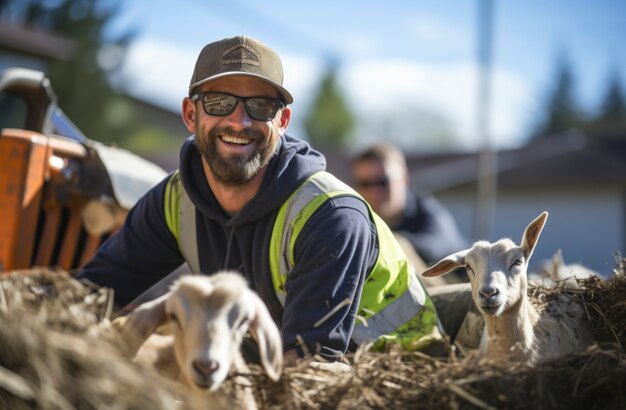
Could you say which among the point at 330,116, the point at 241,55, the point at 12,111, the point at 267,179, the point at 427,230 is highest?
the point at 330,116

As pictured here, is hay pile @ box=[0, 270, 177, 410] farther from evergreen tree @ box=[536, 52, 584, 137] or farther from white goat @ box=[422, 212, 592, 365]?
evergreen tree @ box=[536, 52, 584, 137]

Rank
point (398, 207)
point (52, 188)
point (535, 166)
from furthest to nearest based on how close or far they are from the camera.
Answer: point (535, 166) < point (398, 207) < point (52, 188)

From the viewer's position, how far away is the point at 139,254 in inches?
201

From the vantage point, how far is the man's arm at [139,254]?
198 inches

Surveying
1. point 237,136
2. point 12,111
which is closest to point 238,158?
point 237,136

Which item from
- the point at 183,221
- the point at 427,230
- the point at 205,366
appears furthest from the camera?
the point at 427,230

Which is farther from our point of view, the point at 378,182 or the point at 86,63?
the point at 86,63

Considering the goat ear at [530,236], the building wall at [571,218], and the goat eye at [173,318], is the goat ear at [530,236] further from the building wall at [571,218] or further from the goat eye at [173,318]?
the building wall at [571,218]

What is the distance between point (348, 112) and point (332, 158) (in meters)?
29.0

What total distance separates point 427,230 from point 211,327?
22.7ft

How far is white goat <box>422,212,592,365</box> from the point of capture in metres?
4.40

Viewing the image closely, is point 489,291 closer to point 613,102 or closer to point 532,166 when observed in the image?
point 532,166

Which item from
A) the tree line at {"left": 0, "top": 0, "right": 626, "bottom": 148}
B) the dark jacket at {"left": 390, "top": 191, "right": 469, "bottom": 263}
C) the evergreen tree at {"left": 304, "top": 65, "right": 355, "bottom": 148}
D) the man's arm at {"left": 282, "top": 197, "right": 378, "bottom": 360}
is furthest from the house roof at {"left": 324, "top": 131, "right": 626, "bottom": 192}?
the evergreen tree at {"left": 304, "top": 65, "right": 355, "bottom": 148}

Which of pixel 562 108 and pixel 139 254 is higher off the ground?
pixel 562 108
